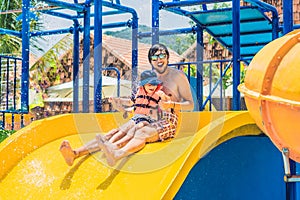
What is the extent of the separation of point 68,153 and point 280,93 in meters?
1.60

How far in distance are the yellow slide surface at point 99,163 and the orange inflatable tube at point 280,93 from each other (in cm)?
61

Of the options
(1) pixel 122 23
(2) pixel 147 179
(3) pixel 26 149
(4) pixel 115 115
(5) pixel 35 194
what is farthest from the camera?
(1) pixel 122 23

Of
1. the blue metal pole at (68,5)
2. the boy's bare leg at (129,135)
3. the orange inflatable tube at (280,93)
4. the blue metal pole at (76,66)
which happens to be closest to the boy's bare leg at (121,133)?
the boy's bare leg at (129,135)

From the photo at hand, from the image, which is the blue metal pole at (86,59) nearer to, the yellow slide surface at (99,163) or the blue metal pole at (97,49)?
the blue metal pole at (97,49)

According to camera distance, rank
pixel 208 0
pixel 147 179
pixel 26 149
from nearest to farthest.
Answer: pixel 147 179 → pixel 26 149 → pixel 208 0

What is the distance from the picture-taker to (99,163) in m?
3.22

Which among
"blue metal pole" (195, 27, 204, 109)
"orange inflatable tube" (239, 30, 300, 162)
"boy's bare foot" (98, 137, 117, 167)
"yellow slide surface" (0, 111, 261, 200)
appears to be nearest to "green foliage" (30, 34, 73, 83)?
"blue metal pole" (195, 27, 204, 109)

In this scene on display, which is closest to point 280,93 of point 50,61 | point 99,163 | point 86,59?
point 99,163

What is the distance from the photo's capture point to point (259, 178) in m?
3.38

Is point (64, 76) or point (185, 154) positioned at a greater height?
point (64, 76)

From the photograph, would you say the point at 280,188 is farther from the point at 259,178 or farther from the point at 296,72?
the point at 296,72

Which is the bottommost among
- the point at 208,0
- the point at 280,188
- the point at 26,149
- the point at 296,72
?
the point at 280,188

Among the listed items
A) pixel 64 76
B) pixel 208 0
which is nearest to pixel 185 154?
pixel 208 0

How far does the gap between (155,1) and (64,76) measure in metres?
13.1
